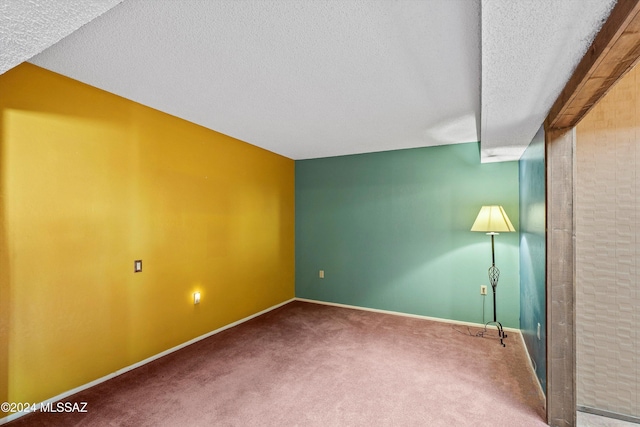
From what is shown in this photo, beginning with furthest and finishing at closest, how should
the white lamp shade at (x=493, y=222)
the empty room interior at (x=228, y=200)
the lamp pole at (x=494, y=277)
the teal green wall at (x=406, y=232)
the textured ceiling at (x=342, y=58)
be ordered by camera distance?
the teal green wall at (x=406, y=232) → the lamp pole at (x=494, y=277) → the white lamp shade at (x=493, y=222) → the empty room interior at (x=228, y=200) → the textured ceiling at (x=342, y=58)

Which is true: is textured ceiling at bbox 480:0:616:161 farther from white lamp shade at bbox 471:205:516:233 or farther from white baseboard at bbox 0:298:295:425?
white baseboard at bbox 0:298:295:425

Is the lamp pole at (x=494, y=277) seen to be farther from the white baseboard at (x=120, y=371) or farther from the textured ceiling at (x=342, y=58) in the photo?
the white baseboard at (x=120, y=371)

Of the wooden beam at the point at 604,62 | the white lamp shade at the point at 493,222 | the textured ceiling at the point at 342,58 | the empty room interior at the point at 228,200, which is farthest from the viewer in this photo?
the white lamp shade at the point at 493,222

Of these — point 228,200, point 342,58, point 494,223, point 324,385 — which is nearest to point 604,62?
point 342,58

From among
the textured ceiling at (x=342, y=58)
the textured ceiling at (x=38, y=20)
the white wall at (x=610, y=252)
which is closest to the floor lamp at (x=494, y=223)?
the textured ceiling at (x=342, y=58)

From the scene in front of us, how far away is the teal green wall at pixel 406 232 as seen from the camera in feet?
12.2

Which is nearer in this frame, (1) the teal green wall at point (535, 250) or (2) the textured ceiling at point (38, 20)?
(2) the textured ceiling at point (38, 20)

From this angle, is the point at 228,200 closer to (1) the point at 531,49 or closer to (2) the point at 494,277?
(1) the point at 531,49

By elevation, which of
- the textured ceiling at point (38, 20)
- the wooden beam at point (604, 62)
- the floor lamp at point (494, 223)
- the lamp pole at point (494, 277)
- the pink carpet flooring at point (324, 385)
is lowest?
the pink carpet flooring at point (324, 385)

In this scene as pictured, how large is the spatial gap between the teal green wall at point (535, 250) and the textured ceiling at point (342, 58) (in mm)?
243

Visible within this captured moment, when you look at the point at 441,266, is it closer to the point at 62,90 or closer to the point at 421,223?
the point at 421,223

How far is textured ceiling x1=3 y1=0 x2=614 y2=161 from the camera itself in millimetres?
1325

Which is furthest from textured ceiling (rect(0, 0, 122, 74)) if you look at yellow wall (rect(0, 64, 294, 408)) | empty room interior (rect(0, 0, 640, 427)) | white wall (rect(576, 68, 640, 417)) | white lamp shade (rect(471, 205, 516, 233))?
white lamp shade (rect(471, 205, 516, 233))

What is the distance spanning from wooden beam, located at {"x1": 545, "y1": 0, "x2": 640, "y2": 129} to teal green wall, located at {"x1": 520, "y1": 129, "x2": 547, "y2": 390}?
605 mm
